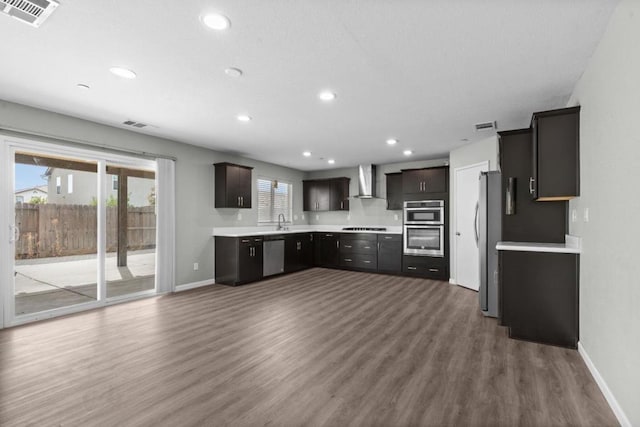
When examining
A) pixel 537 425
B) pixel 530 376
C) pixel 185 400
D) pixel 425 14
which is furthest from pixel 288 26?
pixel 530 376

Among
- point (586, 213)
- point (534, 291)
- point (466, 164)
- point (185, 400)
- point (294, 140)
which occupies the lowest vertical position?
point (185, 400)

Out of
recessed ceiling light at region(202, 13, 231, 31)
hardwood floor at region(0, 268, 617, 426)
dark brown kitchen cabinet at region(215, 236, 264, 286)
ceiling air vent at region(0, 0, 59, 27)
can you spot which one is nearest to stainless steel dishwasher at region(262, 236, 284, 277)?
dark brown kitchen cabinet at region(215, 236, 264, 286)

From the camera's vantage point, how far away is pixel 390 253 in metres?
6.77

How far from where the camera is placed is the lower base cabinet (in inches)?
241

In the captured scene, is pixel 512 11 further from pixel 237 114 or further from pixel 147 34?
pixel 237 114

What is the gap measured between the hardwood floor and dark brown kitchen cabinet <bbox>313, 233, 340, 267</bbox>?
3.35 meters

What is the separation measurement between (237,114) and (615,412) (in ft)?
14.0

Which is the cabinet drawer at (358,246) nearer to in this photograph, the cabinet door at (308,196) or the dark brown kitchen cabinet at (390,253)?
the dark brown kitchen cabinet at (390,253)

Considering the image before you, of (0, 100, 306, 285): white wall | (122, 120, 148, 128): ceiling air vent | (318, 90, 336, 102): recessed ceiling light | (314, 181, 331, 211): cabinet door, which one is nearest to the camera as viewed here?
(318, 90, 336, 102): recessed ceiling light

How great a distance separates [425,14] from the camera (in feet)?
6.58

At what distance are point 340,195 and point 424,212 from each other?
2.27 metres

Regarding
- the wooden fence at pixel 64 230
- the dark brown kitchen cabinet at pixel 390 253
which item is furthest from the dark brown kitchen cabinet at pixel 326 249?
the wooden fence at pixel 64 230

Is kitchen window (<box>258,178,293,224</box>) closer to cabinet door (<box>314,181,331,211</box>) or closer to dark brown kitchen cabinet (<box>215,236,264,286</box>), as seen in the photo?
cabinet door (<box>314,181,331,211</box>)

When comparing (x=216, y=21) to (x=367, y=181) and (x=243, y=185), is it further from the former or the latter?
(x=367, y=181)
